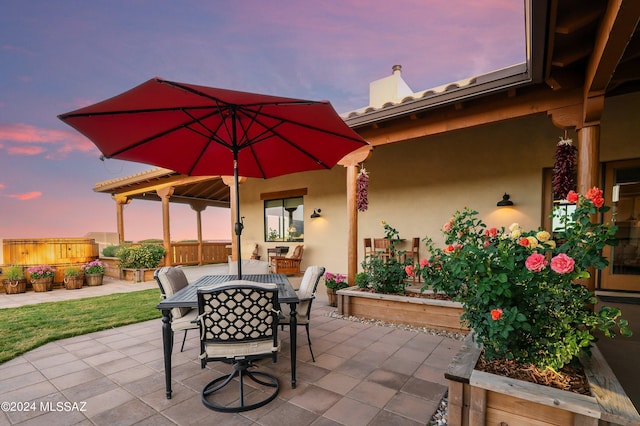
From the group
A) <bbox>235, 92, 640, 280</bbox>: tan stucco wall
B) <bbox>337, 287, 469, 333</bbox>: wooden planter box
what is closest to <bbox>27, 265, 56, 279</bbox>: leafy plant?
<bbox>235, 92, 640, 280</bbox>: tan stucco wall

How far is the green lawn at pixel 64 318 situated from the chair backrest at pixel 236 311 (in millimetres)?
2552

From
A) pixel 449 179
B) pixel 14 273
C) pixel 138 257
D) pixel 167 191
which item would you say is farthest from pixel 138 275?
pixel 449 179

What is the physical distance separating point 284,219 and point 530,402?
23.3 feet

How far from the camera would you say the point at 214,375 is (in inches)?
94.8

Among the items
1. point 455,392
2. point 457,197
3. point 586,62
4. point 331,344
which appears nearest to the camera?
point 455,392

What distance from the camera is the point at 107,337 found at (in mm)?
3307

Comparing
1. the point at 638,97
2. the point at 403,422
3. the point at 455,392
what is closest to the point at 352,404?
the point at 403,422

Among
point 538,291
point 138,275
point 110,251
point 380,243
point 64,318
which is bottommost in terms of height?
point 138,275

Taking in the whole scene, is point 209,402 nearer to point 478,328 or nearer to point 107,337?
point 478,328

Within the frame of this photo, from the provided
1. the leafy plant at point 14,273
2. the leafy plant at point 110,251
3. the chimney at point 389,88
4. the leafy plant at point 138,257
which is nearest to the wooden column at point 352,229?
the chimney at point 389,88

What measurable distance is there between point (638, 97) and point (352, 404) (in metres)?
5.77

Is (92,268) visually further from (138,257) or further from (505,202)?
(505,202)

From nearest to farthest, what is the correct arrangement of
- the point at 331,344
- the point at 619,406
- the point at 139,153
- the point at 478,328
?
the point at 619,406 < the point at 478,328 < the point at 139,153 < the point at 331,344

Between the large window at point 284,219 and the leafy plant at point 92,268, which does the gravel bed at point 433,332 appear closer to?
the large window at point 284,219
